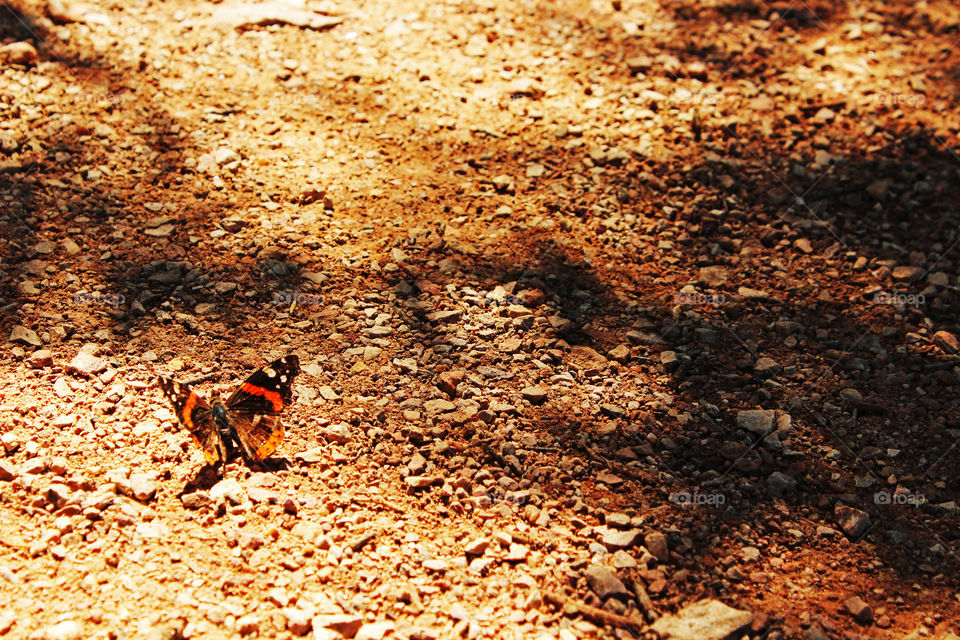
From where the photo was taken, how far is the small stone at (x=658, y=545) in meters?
2.65

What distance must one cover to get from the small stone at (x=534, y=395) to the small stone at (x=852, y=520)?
1185 millimetres

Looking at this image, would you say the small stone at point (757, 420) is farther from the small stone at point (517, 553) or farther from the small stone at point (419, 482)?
the small stone at point (419, 482)

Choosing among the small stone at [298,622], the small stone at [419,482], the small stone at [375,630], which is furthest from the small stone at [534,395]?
the small stone at [298,622]

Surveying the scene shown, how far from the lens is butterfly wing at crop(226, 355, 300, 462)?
9.34ft

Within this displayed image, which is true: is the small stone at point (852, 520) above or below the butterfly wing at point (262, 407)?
above

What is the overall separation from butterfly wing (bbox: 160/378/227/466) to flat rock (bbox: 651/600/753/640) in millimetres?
1647

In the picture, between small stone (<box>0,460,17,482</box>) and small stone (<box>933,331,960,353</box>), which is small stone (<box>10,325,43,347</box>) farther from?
small stone (<box>933,331,960,353</box>)

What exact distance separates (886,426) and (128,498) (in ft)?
9.94

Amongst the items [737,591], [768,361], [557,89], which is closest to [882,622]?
[737,591]

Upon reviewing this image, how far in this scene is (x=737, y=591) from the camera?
2.58m

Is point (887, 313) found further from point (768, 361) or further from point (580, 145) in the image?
point (580, 145)

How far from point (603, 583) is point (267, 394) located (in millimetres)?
1402

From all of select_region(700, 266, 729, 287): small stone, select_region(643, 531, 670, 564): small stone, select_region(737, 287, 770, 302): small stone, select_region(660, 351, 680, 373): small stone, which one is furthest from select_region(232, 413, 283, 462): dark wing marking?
select_region(737, 287, 770, 302): small stone

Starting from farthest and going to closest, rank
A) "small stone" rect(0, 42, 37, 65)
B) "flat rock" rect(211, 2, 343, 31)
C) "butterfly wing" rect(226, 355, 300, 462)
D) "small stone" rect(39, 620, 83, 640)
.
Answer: "flat rock" rect(211, 2, 343, 31) < "small stone" rect(0, 42, 37, 65) < "butterfly wing" rect(226, 355, 300, 462) < "small stone" rect(39, 620, 83, 640)
